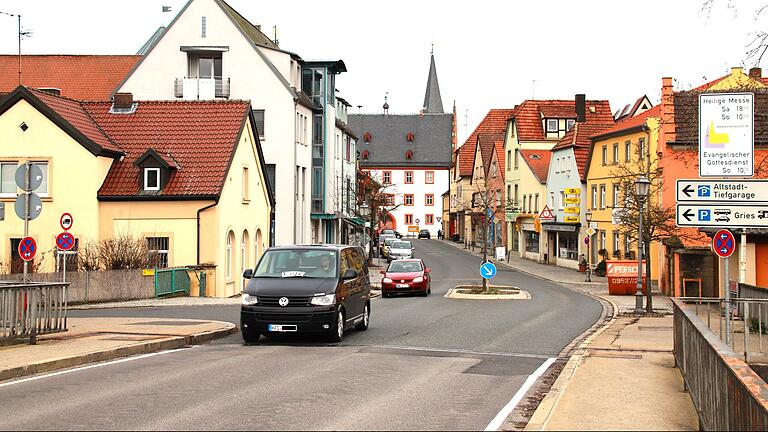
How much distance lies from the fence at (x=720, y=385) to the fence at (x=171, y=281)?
22.9 m

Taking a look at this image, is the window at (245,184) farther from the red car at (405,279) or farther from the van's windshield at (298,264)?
the van's windshield at (298,264)

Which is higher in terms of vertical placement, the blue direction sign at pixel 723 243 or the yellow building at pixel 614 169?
the yellow building at pixel 614 169

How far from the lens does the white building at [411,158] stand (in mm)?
124688

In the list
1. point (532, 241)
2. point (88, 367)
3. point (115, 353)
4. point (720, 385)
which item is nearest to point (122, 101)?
point (115, 353)

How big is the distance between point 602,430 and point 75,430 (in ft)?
16.2

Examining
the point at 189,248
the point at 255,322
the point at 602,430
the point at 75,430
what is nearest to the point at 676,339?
the point at 602,430

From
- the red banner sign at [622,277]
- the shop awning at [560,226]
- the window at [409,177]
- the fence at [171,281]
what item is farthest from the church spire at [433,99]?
the fence at [171,281]

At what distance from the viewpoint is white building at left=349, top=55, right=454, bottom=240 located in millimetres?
124688

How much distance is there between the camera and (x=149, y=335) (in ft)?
58.4

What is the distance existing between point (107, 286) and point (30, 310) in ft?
49.3

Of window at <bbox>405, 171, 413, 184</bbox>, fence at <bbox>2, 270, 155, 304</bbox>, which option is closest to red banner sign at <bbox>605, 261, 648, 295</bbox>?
fence at <bbox>2, 270, 155, 304</bbox>

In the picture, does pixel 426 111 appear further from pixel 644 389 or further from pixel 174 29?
pixel 644 389

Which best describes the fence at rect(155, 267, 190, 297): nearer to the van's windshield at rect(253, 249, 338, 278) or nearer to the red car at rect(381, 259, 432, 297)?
the red car at rect(381, 259, 432, 297)

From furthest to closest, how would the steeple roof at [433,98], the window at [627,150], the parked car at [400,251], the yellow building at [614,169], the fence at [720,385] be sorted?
the steeple roof at [433,98] < the parked car at [400,251] < the window at [627,150] < the yellow building at [614,169] < the fence at [720,385]
